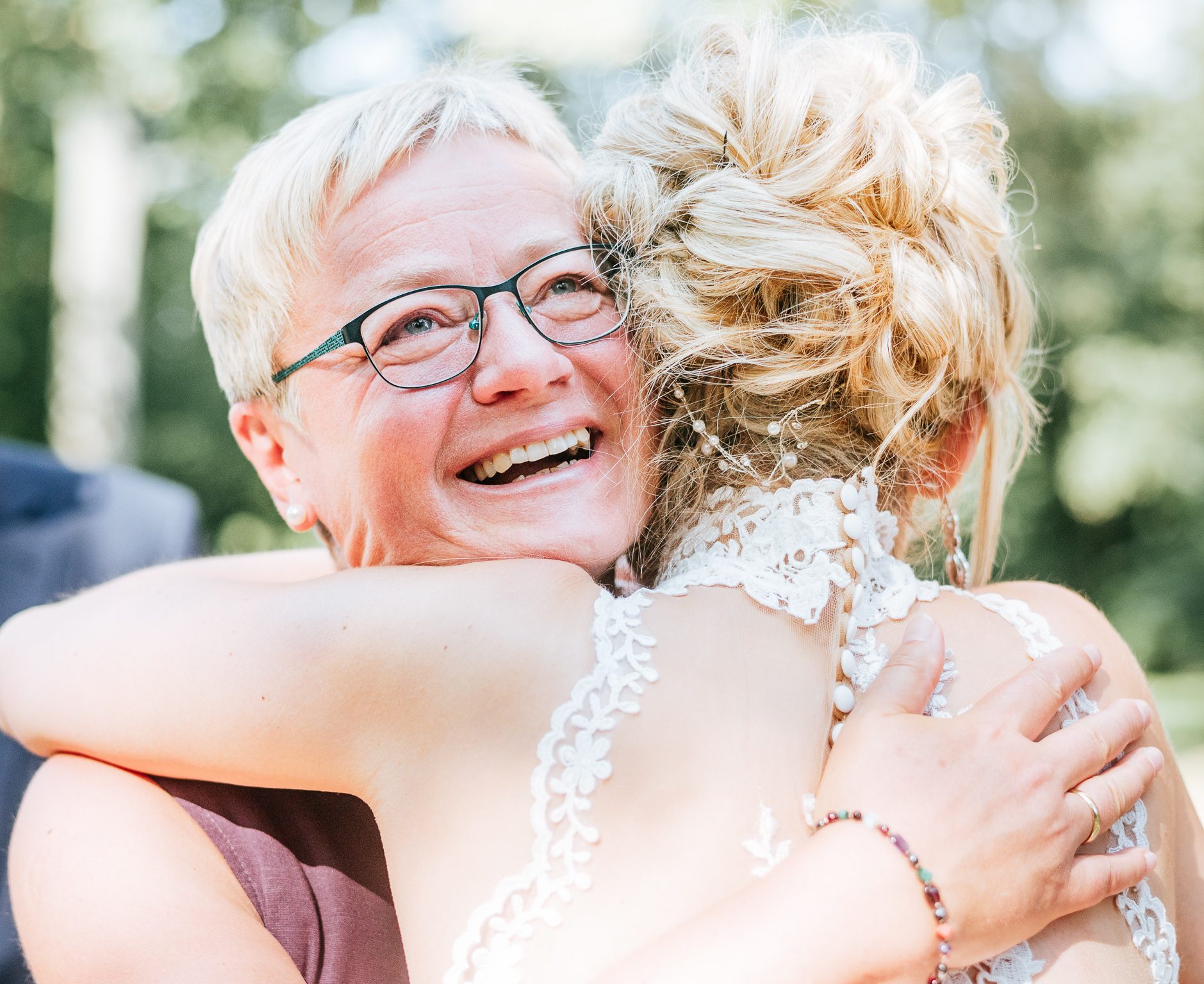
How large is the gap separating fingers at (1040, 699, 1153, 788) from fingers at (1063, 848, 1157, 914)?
126mm

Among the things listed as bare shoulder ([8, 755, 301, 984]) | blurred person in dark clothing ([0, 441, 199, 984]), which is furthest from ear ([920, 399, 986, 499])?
blurred person in dark clothing ([0, 441, 199, 984])

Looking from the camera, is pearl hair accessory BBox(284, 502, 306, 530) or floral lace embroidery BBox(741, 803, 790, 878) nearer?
floral lace embroidery BBox(741, 803, 790, 878)

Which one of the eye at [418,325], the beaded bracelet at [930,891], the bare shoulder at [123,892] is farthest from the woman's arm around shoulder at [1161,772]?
the bare shoulder at [123,892]

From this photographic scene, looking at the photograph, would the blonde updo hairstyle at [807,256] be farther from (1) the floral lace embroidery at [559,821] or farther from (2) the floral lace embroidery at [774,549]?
(1) the floral lace embroidery at [559,821]

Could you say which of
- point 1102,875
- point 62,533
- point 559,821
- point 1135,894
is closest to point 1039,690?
point 1102,875

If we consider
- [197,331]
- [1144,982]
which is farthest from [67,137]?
[1144,982]

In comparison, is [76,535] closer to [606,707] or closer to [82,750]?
[82,750]

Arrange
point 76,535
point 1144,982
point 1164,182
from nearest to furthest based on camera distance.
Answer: point 1144,982 → point 76,535 → point 1164,182

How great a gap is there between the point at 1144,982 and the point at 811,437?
107 centimetres

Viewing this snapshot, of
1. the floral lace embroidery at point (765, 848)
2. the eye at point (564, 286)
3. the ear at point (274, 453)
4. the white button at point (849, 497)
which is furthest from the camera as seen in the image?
the ear at point (274, 453)

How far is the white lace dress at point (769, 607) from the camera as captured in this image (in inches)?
62.7

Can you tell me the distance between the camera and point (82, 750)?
1.98 meters

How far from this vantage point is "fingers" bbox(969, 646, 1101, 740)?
1730 millimetres

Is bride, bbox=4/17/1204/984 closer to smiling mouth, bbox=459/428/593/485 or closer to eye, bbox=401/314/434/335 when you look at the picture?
smiling mouth, bbox=459/428/593/485
